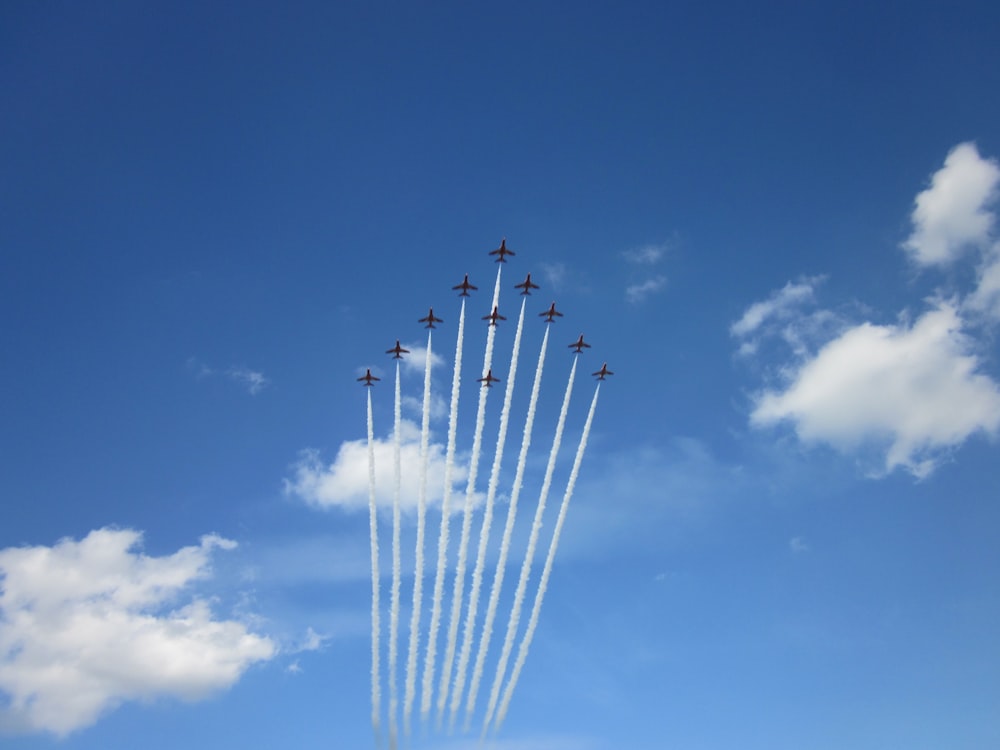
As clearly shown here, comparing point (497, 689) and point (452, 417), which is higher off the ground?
point (452, 417)

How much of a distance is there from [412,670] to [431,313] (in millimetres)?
63882

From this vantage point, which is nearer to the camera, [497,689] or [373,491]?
[497,689]

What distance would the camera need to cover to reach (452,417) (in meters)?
127

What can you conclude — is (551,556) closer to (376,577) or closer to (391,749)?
(376,577)

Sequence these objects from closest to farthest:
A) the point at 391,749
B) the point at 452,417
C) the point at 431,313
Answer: the point at 391,749 < the point at 452,417 < the point at 431,313

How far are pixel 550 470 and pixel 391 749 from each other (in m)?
50.5

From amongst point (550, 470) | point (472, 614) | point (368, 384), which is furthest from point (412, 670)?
point (368, 384)

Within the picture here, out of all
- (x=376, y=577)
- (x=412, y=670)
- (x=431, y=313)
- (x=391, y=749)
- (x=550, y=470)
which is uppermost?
(x=431, y=313)

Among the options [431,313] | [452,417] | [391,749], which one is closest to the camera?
[391,749]

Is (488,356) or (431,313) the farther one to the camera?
(431,313)

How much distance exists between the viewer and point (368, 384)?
142625mm

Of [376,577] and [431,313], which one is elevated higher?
[431,313]

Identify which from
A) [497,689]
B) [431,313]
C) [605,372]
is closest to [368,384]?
[431,313]

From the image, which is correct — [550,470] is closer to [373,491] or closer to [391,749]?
[373,491]
